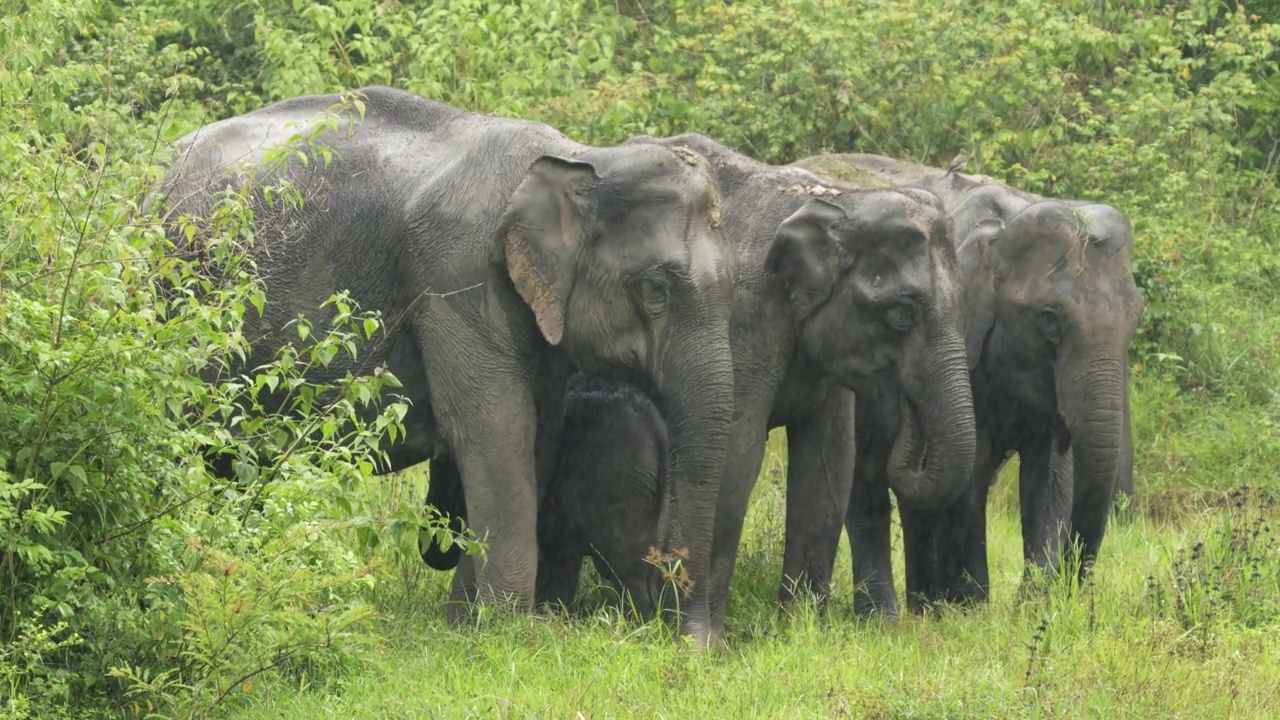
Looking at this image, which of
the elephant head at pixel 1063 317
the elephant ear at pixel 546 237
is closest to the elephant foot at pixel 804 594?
the elephant head at pixel 1063 317

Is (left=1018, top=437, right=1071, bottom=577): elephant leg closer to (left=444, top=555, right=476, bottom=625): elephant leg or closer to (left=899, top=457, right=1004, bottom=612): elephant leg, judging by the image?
(left=899, top=457, right=1004, bottom=612): elephant leg

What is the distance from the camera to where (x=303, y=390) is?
6.48 meters

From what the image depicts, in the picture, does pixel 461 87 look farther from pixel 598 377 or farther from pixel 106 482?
pixel 106 482

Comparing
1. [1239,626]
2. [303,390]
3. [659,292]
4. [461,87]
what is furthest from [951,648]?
[461,87]

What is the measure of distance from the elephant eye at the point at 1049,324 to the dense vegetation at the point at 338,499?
0.99m

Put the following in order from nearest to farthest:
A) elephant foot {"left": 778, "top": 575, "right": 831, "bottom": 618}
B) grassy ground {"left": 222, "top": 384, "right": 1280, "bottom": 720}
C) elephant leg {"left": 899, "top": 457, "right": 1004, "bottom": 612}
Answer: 1. grassy ground {"left": 222, "top": 384, "right": 1280, "bottom": 720}
2. elephant foot {"left": 778, "top": 575, "right": 831, "bottom": 618}
3. elephant leg {"left": 899, "top": 457, "right": 1004, "bottom": 612}

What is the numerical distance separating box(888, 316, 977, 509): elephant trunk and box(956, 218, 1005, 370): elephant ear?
882 millimetres

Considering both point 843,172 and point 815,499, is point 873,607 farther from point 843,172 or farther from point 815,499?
point 843,172

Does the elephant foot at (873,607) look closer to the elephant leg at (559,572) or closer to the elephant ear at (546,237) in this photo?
the elephant leg at (559,572)

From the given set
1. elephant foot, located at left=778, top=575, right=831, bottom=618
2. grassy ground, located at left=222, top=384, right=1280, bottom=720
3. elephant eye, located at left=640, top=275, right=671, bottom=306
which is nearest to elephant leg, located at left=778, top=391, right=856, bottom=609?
elephant foot, located at left=778, top=575, right=831, bottom=618

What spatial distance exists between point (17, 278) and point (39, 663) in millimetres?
1102

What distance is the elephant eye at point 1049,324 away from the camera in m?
8.55

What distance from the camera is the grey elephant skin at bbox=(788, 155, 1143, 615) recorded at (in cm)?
839

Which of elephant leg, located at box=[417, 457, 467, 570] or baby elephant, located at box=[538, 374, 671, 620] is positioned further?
elephant leg, located at box=[417, 457, 467, 570]
